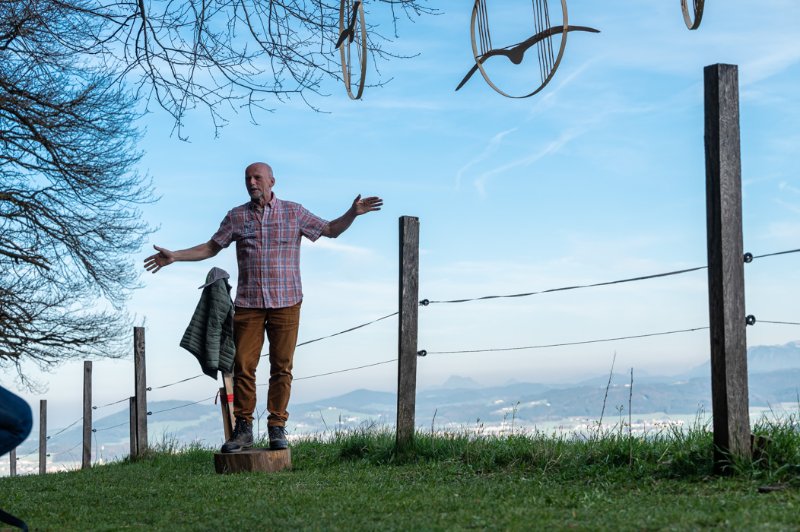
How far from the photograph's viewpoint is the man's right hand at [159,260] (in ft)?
23.9

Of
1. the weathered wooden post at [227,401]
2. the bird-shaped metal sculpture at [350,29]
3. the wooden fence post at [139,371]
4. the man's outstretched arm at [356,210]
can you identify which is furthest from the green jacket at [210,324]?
the wooden fence post at [139,371]

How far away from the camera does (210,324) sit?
870cm

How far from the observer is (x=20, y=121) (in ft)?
49.2

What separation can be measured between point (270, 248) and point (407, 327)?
1.54m

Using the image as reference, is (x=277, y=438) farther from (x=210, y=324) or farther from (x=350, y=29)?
(x=350, y=29)

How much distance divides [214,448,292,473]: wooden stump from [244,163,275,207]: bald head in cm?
219

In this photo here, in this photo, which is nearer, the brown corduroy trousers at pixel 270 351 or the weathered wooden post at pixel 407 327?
the brown corduroy trousers at pixel 270 351

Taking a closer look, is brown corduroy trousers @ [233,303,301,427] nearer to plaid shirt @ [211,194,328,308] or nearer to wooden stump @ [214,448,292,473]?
plaid shirt @ [211,194,328,308]

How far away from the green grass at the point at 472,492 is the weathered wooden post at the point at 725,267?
0.75 ft

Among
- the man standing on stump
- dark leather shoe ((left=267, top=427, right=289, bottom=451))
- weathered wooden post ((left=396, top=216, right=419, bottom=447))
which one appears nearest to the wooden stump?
dark leather shoe ((left=267, top=427, right=289, bottom=451))

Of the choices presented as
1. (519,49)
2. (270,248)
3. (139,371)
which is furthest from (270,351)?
(139,371)

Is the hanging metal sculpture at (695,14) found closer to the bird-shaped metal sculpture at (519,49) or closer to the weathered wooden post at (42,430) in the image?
the bird-shaped metal sculpture at (519,49)

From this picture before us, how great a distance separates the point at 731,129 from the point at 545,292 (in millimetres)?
2581

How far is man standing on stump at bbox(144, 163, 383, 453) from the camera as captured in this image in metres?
7.20
